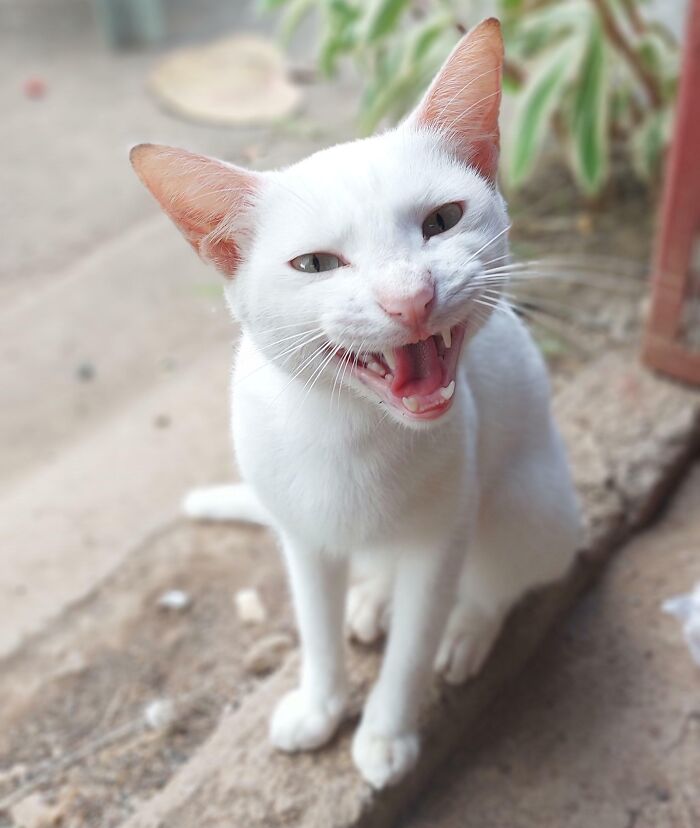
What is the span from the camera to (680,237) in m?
1.60

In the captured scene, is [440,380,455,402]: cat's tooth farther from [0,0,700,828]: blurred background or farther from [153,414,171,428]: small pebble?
[153,414,171,428]: small pebble

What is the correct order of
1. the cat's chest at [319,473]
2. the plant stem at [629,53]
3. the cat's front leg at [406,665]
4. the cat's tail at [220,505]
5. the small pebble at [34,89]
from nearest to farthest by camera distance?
the cat's chest at [319,473] → the cat's front leg at [406,665] → the cat's tail at [220,505] → the plant stem at [629,53] → the small pebble at [34,89]

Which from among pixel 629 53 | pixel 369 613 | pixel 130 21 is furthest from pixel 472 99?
pixel 130 21

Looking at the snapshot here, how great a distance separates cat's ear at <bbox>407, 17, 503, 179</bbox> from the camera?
75cm

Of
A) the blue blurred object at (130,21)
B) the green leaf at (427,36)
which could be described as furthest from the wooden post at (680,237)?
the blue blurred object at (130,21)

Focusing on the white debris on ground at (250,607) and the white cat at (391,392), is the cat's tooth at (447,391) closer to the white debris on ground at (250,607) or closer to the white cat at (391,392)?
the white cat at (391,392)

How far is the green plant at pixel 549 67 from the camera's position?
1.89 m

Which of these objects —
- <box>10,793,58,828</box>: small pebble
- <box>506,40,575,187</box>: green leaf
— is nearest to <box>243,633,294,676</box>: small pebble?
<box>10,793,58,828</box>: small pebble

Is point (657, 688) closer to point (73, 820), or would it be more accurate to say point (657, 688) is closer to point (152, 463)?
point (73, 820)

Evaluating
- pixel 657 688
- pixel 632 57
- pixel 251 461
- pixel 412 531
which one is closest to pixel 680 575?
pixel 657 688

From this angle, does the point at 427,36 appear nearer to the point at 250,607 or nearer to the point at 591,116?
the point at 591,116

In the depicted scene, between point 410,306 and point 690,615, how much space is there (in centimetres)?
88

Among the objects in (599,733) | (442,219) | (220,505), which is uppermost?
(442,219)

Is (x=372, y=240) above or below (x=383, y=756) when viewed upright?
above
